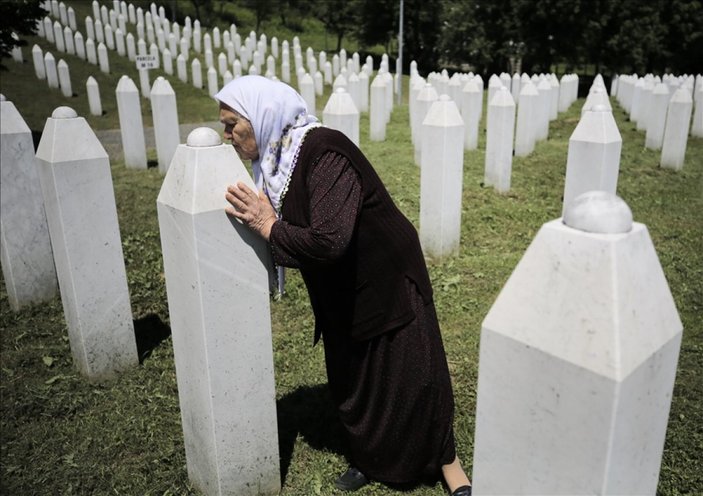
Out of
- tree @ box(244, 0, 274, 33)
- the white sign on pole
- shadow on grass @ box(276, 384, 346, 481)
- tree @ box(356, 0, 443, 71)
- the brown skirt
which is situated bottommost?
shadow on grass @ box(276, 384, 346, 481)

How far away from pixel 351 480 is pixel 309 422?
25.7 inches

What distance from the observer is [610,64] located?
1085 inches

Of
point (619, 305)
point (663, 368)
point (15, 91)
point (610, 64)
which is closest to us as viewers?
point (619, 305)

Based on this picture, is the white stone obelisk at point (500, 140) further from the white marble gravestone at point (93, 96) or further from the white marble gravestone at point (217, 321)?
the white marble gravestone at point (93, 96)

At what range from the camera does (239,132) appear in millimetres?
2443

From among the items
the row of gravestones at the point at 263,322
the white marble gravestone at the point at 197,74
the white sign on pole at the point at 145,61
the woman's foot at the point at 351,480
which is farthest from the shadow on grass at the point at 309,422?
the white marble gravestone at the point at 197,74

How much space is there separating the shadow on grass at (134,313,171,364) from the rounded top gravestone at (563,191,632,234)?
359cm

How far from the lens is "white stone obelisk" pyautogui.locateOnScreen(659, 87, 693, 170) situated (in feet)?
30.1

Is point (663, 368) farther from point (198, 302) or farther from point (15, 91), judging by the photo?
point (15, 91)

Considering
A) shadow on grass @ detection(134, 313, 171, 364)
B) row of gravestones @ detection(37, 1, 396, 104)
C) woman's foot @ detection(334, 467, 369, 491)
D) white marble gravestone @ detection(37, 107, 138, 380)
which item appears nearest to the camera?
→ woman's foot @ detection(334, 467, 369, 491)

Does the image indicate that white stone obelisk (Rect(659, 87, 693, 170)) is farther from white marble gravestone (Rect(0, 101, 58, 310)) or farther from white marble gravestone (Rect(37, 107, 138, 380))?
white marble gravestone (Rect(0, 101, 58, 310))

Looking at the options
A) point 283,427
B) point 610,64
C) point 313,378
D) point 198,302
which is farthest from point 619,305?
point 610,64

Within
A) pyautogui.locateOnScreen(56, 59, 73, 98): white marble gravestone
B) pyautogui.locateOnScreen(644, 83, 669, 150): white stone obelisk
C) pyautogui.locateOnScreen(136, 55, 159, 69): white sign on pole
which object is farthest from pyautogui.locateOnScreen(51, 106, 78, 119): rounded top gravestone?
pyautogui.locateOnScreen(56, 59, 73, 98): white marble gravestone

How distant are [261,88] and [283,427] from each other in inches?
77.9
